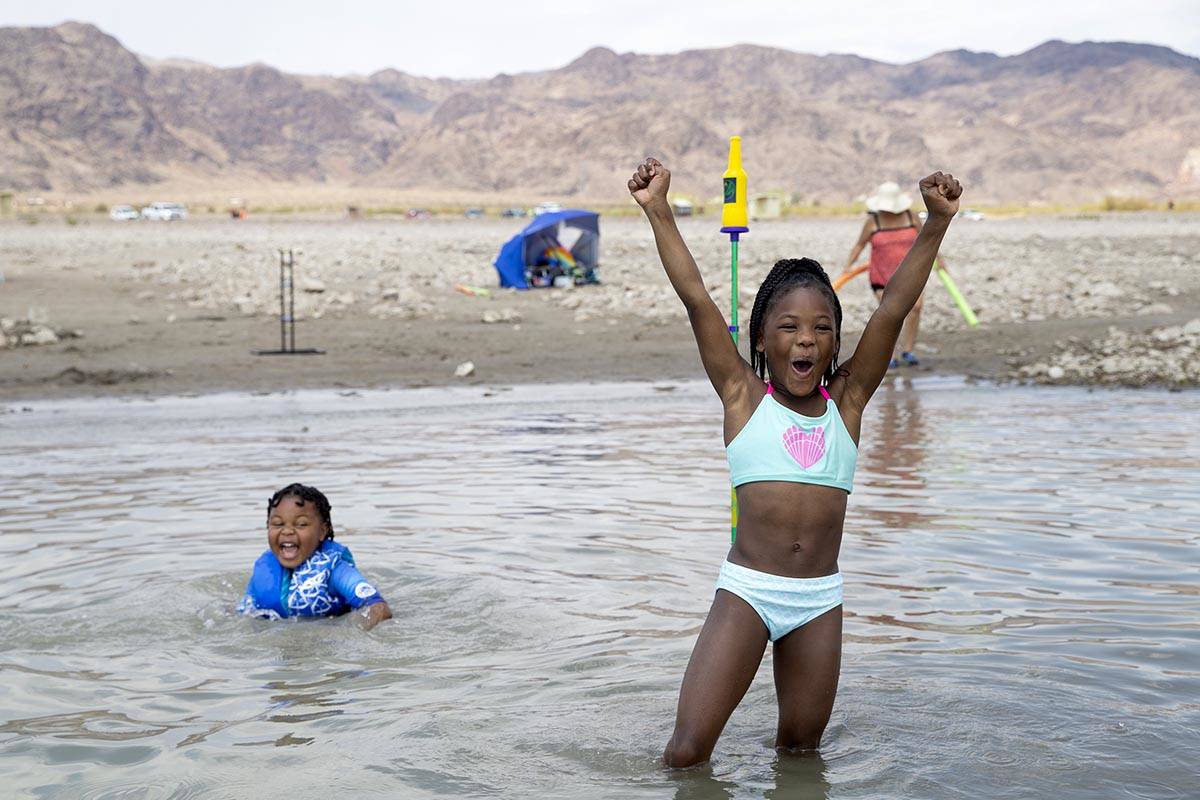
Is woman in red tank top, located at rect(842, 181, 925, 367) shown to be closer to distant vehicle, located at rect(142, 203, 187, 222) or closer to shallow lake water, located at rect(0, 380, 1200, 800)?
shallow lake water, located at rect(0, 380, 1200, 800)

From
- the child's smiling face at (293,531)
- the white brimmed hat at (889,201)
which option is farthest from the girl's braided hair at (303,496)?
the white brimmed hat at (889,201)

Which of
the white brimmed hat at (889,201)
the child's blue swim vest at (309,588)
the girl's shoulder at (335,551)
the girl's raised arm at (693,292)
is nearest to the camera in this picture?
→ the girl's raised arm at (693,292)

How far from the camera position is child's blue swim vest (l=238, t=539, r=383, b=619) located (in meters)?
6.53

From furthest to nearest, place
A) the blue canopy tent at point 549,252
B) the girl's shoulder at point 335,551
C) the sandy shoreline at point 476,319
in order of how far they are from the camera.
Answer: the blue canopy tent at point 549,252, the sandy shoreline at point 476,319, the girl's shoulder at point 335,551

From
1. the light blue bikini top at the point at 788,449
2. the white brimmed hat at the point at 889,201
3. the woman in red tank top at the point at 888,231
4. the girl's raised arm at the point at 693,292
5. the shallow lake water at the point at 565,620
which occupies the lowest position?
the shallow lake water at the point at 565,620

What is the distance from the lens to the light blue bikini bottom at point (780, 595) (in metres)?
4.29

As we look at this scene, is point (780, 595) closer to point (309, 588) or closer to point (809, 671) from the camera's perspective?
point (809, 671)

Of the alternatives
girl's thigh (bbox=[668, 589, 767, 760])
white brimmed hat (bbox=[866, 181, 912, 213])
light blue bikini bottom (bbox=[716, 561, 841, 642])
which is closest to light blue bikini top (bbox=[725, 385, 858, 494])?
light blue bikini bottom (bbox=[716, 561, 841, 642])

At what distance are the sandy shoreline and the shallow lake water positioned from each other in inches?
129

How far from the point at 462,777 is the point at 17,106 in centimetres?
14241

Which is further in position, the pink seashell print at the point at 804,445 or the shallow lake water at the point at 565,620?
the shallow lake water at the point at 565,620

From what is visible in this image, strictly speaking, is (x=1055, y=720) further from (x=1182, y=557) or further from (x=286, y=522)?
(x=286, y=522)

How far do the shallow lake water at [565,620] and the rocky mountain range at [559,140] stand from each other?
372 ft

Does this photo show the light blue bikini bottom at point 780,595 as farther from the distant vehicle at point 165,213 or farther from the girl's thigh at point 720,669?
the distant vehicle at point 165,213
